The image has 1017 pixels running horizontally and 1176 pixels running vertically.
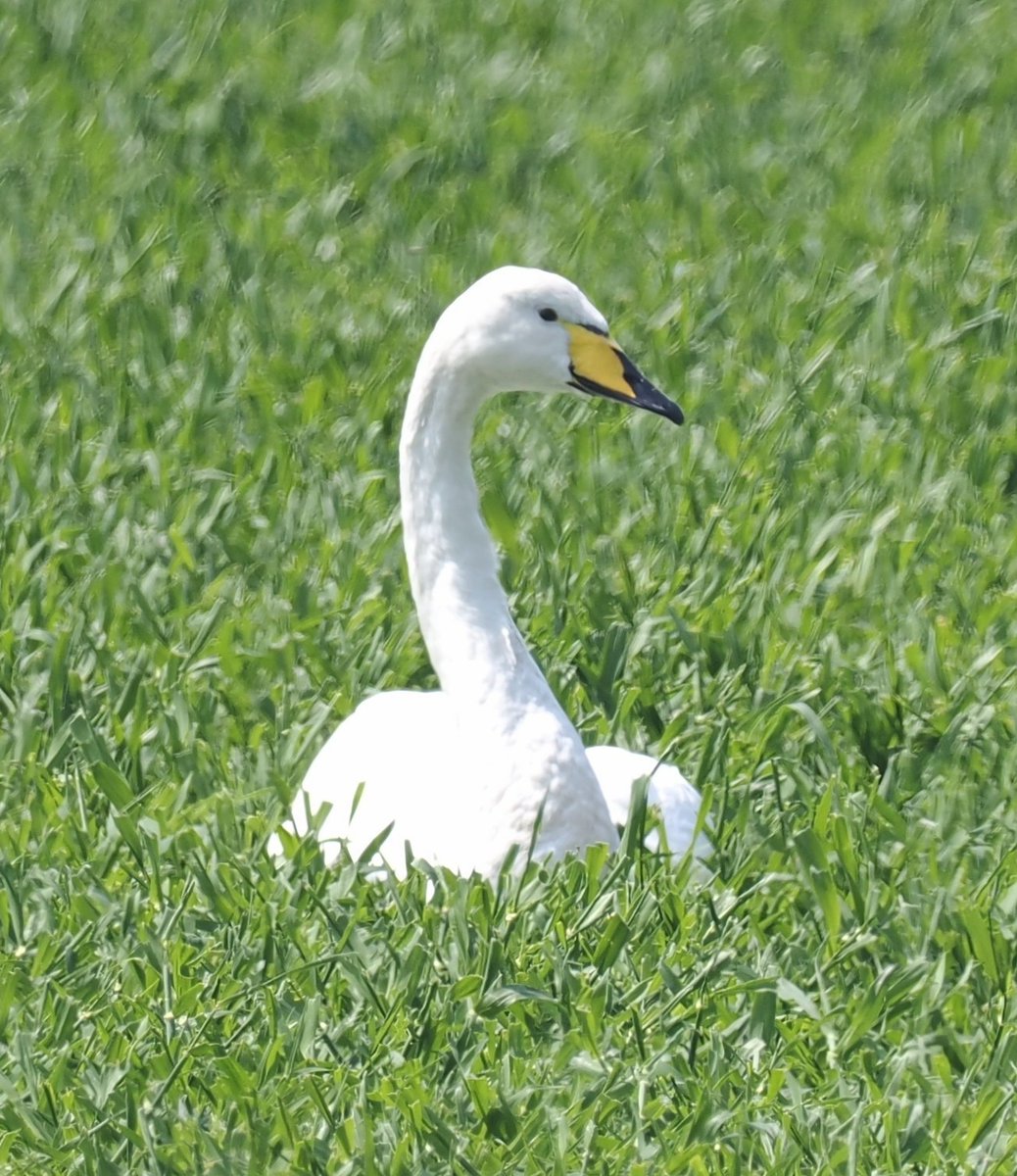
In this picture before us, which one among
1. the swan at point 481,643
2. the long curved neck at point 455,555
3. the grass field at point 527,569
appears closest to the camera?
the grass field at point 527,569

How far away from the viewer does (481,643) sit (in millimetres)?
4457

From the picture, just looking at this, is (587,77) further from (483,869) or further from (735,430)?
(483,869)

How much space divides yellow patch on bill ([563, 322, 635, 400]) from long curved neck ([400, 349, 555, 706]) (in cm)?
19

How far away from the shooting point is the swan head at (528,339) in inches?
174

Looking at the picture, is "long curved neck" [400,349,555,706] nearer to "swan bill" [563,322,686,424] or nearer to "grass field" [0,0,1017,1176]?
"swan bill" [563,322,686,424]

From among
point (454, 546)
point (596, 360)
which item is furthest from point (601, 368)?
point (454, 546)

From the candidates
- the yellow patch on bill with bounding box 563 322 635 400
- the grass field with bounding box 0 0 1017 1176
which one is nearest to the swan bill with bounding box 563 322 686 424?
the yellow patch on bill with bounding box 563 322 635 400

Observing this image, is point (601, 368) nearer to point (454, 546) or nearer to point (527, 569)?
point (454, 546)

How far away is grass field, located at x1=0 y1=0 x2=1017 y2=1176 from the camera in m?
3.74

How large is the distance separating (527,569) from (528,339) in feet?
4.54

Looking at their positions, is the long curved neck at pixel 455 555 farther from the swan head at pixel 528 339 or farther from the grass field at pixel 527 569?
the grass field at pixel 527 569

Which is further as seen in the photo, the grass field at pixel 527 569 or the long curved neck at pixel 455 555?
the long curved neck at pixel 455 555

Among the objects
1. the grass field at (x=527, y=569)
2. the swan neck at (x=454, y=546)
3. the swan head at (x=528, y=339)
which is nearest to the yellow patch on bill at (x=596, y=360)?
the swan head at (x=528, y=339)

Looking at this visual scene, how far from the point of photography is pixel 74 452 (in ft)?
20.4
